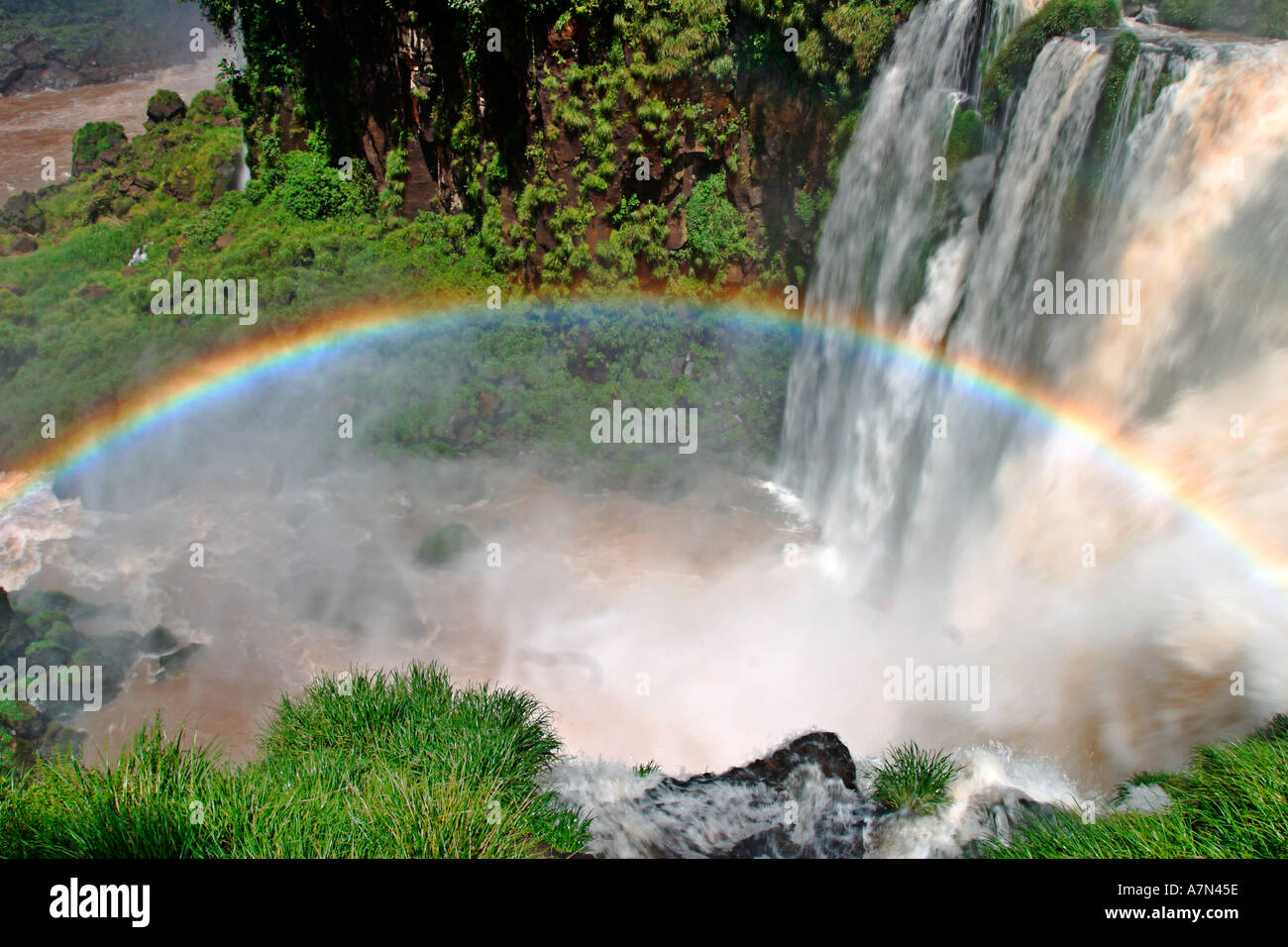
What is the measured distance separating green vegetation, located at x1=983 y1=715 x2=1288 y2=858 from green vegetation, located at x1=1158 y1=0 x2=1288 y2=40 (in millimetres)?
7202

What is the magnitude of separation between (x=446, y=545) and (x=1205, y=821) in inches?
410

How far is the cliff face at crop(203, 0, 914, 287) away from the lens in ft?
49.6

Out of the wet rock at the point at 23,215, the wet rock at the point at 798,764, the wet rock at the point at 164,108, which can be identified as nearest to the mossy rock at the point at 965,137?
the wet rock at the point at 798,764

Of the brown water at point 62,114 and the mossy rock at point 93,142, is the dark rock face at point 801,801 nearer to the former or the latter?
the mossy rock at point 93,142

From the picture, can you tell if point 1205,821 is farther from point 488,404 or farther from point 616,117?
point 616,117

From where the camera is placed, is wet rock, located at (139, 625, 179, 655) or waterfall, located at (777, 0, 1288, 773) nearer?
waterfall, located at (777, 0, 1288, 773)

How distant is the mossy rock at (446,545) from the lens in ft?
44.3

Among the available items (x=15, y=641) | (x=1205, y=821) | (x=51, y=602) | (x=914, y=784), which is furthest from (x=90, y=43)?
(x=1205, y=821)

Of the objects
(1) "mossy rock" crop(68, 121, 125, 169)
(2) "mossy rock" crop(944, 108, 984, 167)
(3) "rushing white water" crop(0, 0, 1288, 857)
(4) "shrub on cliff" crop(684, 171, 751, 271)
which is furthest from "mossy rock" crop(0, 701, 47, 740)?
(1) "mossy rock" crop(68, 121, 125, 169)

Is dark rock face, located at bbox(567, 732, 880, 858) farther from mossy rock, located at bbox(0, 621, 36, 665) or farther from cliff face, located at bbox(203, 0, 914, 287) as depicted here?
cliff face, located at bbox(203, 0, 914, 287)

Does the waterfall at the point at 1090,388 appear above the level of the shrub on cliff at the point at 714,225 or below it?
below

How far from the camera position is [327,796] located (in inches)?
239

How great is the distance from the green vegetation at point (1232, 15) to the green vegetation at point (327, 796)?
10.2 metres
